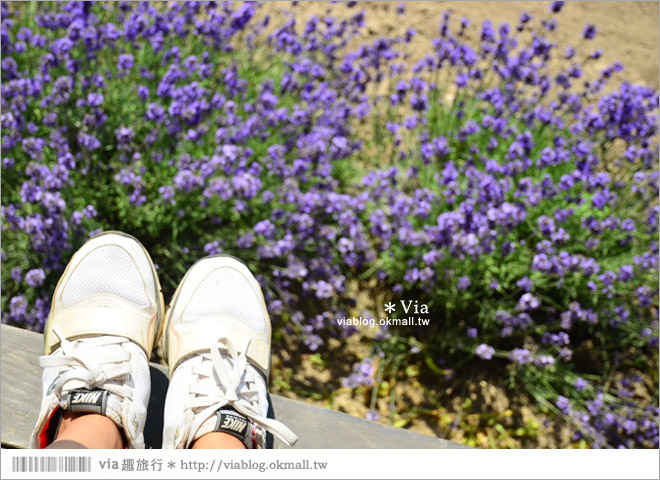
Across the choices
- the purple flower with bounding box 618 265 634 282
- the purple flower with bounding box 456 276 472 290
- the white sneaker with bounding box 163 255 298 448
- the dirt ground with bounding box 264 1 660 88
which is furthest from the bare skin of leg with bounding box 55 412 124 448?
the dirt ground with bounding box 264 1 660 88

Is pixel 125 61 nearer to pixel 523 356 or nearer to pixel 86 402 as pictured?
pixel 86 402

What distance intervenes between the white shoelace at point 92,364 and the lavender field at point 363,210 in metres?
0.46

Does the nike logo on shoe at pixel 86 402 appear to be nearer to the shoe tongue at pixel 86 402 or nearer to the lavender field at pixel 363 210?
the shoe tongue at pixel 86 402

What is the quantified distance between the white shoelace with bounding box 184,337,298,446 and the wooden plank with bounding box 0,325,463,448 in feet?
0.58

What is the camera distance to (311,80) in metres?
2.76

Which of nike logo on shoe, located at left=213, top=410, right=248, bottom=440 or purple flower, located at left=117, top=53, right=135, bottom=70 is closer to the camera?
nike logo on shoe, located at left=213, top=410, right=248, bottom=440

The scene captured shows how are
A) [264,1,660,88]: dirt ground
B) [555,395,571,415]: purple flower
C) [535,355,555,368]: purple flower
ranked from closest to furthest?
1. [535,355,555,368]: purple flower
2. [555,395,571,415]: purple flower
3. [264,1,660,88]: dirt ground

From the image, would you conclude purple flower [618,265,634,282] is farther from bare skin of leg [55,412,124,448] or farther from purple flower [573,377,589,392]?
bare skin of leg [55,412,124,448]

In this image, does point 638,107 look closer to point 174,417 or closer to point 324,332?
point 324,332

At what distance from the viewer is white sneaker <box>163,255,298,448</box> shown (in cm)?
177

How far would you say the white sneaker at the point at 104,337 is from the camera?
5.64 ft

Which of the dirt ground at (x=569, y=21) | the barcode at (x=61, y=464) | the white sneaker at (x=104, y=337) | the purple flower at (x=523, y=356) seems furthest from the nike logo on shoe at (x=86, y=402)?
the dirt ground at (x=569, y=21)

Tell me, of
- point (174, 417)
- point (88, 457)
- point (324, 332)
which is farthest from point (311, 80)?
point (88, 457)

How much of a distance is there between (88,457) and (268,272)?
1.22m
